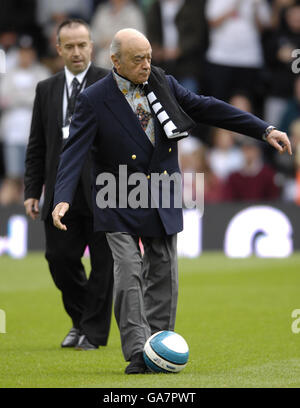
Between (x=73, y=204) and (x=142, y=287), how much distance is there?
1448 mm

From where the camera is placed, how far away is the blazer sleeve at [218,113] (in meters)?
7.19

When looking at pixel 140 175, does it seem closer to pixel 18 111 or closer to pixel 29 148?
pixel 29 148

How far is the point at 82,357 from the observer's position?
7.86m

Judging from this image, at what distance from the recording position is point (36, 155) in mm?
8609

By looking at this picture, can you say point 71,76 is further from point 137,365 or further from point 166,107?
point 137,365

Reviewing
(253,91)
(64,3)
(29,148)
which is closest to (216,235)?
(253,91)

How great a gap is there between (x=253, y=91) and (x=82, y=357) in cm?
1068

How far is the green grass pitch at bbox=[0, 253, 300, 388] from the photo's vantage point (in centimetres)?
670


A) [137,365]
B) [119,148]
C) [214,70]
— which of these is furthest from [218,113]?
[214,70]

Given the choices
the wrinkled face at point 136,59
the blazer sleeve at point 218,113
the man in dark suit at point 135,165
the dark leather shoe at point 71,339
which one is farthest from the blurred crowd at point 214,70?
the wrinkled face at point 136,59

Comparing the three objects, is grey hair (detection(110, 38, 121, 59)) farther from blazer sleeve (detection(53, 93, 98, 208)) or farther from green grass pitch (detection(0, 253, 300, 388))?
green grass pitch (detection(0, 253, 300, 388))

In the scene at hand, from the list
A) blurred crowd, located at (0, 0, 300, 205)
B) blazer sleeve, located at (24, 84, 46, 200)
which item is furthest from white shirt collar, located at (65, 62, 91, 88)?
blurred crowd, located at (0, 0, 300, 205)

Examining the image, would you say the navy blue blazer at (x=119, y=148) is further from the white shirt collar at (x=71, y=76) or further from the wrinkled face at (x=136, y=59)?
the white shirt collar at (x=71, y=76)

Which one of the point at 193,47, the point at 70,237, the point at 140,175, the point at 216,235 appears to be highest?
the point at 193,47
